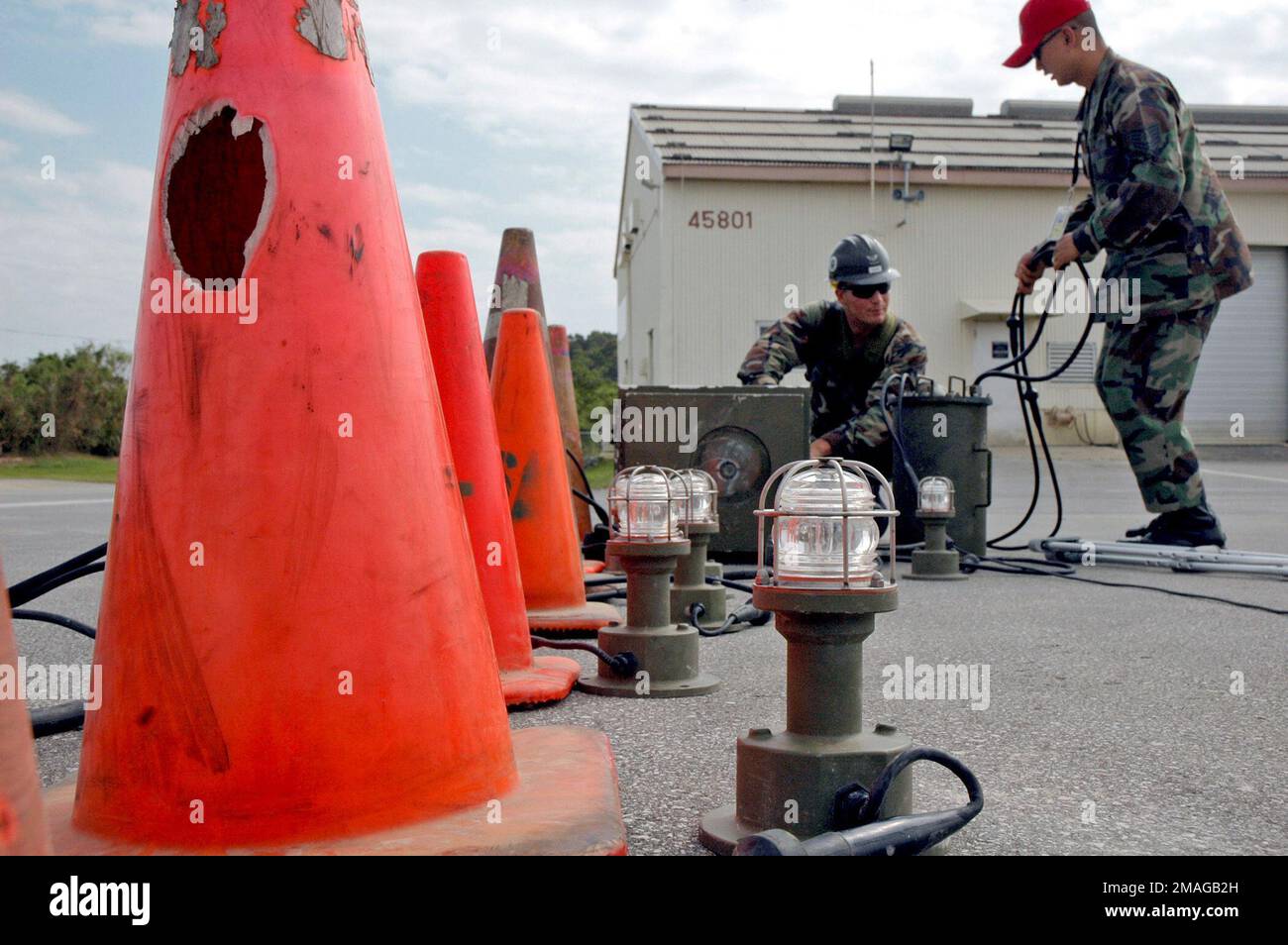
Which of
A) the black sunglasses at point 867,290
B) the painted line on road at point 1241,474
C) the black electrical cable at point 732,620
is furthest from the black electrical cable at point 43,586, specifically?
the painted line on road at point 1241,474

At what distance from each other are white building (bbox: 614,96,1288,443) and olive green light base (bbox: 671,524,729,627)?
1863cm

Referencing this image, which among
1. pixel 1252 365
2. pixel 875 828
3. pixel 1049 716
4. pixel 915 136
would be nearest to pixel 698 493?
pixel 1049 716

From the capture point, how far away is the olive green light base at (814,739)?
1.87 meters

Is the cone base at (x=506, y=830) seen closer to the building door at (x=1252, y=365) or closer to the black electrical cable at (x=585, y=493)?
the black electrical cable at (x=585, y=493)

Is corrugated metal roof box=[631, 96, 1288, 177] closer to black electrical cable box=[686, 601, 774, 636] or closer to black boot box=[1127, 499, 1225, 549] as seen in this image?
black boot box=[1127, 499, 1225, 549]

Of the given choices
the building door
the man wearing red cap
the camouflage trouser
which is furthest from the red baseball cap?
the building door

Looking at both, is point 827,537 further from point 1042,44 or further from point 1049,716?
point 1042,44

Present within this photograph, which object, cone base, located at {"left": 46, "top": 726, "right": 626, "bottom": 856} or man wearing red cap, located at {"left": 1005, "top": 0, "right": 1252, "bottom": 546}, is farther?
man wearing red cap, located at {"left": 1005, "top": 0, "right": 1252, "bottom": 546}

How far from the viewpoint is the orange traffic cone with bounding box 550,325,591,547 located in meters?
7.38

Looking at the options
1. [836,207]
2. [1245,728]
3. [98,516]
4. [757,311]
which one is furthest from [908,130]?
[1245,728]

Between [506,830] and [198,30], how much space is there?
1282 millimetres
